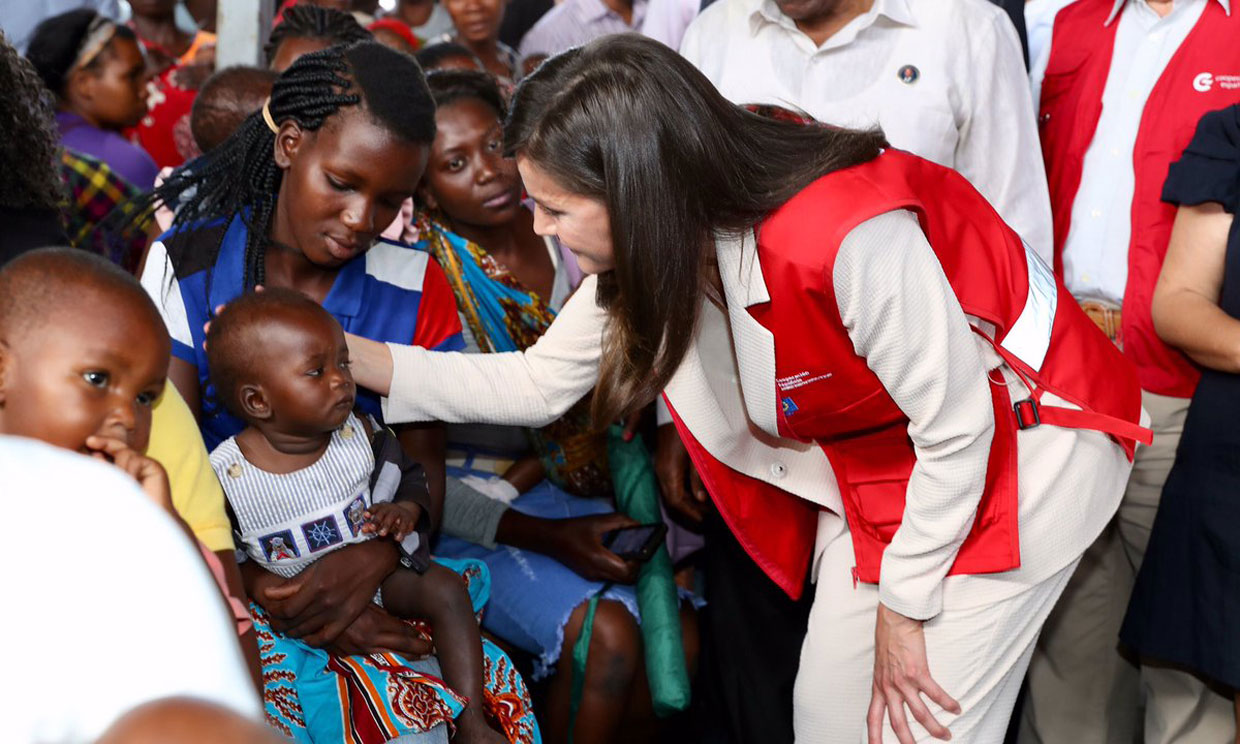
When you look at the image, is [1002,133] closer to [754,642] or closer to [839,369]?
[839,369]

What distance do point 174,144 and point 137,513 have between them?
3.46 metres

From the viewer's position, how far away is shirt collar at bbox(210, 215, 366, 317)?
2.17 metres

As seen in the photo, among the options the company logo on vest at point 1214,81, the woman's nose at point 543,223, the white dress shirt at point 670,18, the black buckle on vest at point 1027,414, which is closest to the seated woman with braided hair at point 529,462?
the woman's nose at point 543,223

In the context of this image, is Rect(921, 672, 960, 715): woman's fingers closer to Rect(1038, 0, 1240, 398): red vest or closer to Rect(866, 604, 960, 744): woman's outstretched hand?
Rect(866, 604, 960, 744): woman's outstretched hand

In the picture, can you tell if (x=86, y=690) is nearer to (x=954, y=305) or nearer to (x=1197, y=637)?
(x=954, y=305)

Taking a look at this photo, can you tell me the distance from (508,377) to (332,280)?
1.27ft

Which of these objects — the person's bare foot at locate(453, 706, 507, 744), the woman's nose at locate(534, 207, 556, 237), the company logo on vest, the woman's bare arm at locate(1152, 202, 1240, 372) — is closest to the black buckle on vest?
the woman's bare arm at locate(1152, 202, 1240, 372)

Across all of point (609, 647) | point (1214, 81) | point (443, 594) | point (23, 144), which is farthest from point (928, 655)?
point (23, 144)

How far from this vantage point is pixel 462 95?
9.14 ft

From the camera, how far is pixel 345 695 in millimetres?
1948

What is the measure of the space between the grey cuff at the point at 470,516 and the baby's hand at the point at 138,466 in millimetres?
1172

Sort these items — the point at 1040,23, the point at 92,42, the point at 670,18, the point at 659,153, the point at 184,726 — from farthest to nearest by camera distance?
the point at 670,18 < the point at 92,42 < the point at 1040,23 < the point at 659,153 < the point at 184,726

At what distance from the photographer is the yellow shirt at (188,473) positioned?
60.1 inches

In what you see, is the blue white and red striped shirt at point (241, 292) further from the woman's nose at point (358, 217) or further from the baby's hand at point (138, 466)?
the baby's hand at point (138, 466)
